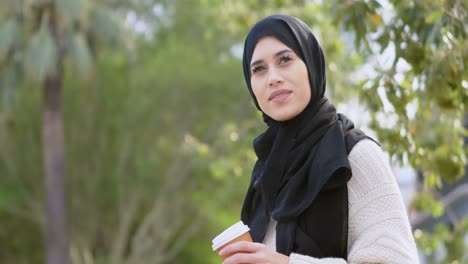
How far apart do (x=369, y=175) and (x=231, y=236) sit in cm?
34

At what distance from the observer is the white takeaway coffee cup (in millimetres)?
1835

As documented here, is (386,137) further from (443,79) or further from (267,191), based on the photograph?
(267,191)

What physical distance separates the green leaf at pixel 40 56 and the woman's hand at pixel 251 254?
12.6m

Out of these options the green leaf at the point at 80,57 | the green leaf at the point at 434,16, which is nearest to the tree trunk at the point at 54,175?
the green leaf at the point at 80,57

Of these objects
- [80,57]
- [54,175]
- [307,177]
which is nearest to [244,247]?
[307,177]

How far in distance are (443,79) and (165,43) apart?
16.1m

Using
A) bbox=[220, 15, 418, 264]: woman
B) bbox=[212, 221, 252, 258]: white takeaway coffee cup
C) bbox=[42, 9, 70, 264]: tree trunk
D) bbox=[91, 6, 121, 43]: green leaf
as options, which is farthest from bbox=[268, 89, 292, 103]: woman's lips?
bbox=[42, 9, 70, 264]: tree trunk

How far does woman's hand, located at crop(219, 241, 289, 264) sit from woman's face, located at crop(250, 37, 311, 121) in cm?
35

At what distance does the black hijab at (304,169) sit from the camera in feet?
6.07

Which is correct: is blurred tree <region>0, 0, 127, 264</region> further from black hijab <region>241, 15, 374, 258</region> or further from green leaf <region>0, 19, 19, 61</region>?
black hijab <region>241, 15, 374, 258</region>

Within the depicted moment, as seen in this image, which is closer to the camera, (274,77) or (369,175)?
(369,175)

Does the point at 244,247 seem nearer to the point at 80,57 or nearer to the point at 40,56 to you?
the point at 40,56

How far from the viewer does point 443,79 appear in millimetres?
3135

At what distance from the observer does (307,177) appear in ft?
6.26
